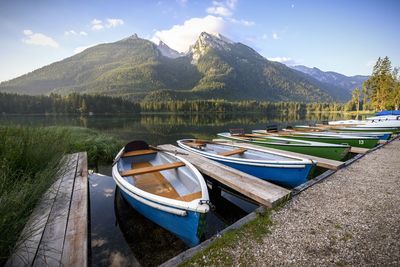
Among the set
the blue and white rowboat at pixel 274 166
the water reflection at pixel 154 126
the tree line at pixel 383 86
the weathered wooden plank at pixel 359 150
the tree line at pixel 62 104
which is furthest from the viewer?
the tree line at pixel 62 104

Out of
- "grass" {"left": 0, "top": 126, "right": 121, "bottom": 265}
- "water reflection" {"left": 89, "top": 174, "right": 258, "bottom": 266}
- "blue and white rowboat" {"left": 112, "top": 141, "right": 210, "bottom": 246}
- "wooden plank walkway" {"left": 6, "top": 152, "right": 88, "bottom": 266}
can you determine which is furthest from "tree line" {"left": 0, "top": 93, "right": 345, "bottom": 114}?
"wooden plank walkway" {"left": 6, "top": 152, "right": 88, "bottom": 266}

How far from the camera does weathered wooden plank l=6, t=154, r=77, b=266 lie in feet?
8.61

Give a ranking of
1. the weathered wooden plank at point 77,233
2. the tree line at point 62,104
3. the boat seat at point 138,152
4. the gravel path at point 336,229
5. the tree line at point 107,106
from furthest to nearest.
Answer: the tree line at point 107,106 < the tree line at point 62,104 < the boat seat at point 138,152 < the gravel path at point 336,229 < the weathered wooden plank at point 77,233

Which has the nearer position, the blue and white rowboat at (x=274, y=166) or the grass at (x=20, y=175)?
the grass at (x=20, y=175)

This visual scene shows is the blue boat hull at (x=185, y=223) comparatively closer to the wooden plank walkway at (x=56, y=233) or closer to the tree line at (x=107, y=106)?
the wooden plank walkway at (x=56, y=233)

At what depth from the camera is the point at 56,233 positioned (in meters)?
3.21

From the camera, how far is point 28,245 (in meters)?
A: 2.89

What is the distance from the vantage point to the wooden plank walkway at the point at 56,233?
268cm

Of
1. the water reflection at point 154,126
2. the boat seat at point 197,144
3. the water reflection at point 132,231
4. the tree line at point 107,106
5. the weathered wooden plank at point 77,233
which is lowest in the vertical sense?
the water reflection at point 132,231

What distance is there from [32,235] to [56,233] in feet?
1.13

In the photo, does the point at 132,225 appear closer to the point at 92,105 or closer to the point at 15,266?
the point at 15,266

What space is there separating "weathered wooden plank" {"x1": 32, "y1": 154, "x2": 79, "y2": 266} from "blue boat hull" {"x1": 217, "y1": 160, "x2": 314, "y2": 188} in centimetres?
519

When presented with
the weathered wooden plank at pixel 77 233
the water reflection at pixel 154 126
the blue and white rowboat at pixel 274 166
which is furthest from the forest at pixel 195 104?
the weathered wooden plank at pixel 77 233

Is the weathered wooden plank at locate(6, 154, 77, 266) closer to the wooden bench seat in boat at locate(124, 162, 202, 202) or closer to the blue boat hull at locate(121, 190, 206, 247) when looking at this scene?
the blue boat hull at locate(121, 190, 206, 247)
